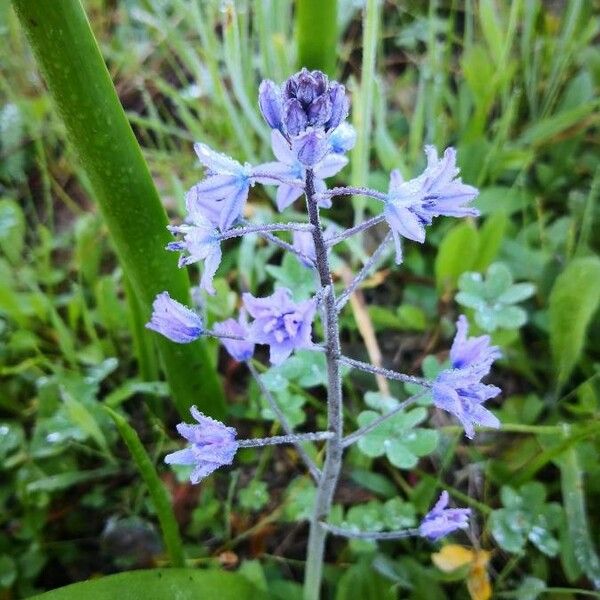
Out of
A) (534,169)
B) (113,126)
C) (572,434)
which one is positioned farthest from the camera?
(534,169)

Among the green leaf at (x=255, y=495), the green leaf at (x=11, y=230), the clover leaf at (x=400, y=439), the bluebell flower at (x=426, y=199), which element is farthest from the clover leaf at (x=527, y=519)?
the green leaf at (x=11, y=230)

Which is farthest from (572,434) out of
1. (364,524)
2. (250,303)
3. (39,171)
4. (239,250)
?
(39,171)

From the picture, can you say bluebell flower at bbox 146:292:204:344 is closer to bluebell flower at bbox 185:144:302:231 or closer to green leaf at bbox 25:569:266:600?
bluebell flower at bbox 185:144:302:231

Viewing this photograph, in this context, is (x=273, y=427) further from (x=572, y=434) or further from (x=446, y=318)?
(x=572, y=434)

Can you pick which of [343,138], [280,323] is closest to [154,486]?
[280,323]

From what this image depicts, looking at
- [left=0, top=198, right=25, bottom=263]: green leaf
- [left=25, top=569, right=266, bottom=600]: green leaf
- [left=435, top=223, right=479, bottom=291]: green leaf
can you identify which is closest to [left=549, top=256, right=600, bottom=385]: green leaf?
[left=435, top=223, right=479, bottom=291]: green leaf

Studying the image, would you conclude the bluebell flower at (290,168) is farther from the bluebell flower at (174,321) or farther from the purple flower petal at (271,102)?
the bluebell flower at (174,321)
